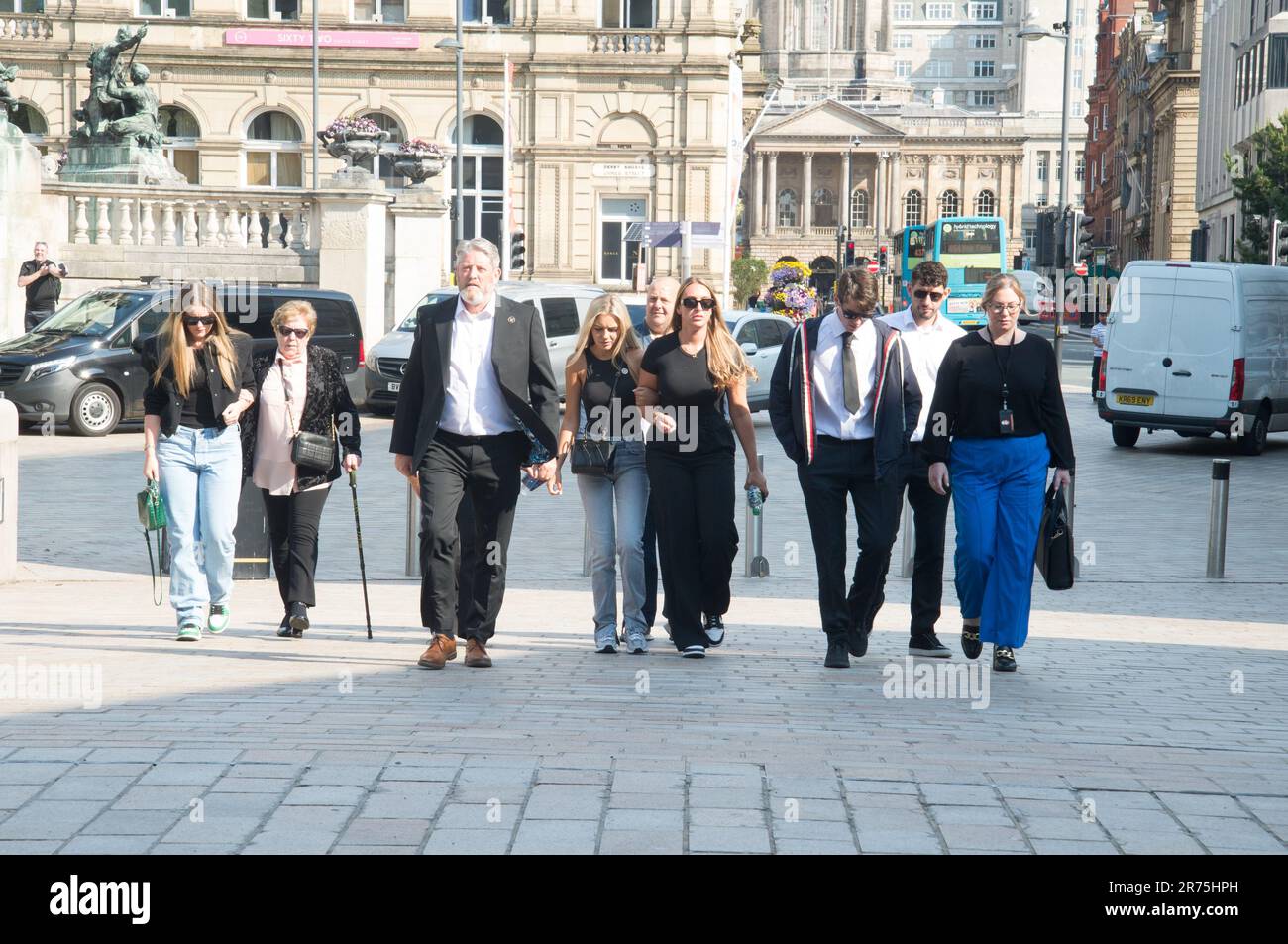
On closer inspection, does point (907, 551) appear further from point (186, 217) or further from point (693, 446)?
point (186, 217)

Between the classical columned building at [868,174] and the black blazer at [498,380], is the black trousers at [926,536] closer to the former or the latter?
the black blazer at [498,380]

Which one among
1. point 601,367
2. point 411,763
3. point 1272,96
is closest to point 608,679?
point 601,367

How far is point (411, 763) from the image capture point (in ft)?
19.0

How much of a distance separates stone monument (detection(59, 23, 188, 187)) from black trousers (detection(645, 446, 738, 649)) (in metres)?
22.9

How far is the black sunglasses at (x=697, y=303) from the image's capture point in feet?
27.5

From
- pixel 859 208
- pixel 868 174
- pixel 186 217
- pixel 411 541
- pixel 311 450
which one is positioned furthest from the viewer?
pixel 859 208

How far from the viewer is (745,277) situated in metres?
61.8

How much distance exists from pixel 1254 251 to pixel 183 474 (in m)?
39.6

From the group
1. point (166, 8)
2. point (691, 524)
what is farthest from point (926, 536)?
point (166, 8)

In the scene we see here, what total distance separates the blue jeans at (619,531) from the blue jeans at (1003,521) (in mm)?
1547

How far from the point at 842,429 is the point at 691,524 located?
857mm

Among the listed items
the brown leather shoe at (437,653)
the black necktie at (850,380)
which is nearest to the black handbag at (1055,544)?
the black necktie at (850,380)
